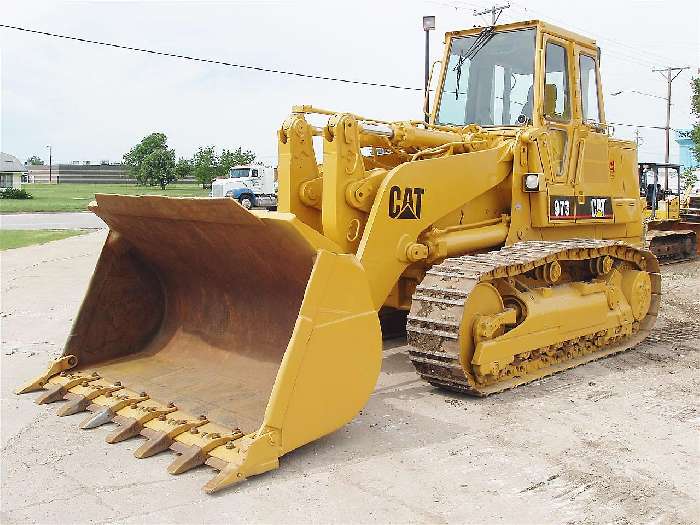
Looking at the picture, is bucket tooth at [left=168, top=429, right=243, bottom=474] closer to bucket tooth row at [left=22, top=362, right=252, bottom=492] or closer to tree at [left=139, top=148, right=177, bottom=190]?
bucket tooth row at [left=22, top=362, right=252, bottom=492]

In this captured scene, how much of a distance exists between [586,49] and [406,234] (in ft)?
11.1

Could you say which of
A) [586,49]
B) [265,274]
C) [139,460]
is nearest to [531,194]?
[586,49]

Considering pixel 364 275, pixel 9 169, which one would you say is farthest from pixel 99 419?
pixel 9 169

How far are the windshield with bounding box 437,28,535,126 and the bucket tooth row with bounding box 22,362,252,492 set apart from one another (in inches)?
172

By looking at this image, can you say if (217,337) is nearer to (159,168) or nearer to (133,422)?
(133,422)

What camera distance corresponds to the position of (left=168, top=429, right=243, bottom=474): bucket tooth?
4172 millimetres

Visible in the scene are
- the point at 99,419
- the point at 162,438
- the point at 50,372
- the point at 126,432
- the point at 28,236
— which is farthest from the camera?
the point at 28,236

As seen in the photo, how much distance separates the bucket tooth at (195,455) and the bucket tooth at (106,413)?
895mm

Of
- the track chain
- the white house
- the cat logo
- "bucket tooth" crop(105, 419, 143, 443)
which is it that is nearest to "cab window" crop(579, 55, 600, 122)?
the track chain

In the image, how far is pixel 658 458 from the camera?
446 centimetres

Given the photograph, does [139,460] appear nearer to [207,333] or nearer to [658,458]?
[207,333]

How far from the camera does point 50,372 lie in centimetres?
570

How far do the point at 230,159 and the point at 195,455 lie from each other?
72361 millimetres

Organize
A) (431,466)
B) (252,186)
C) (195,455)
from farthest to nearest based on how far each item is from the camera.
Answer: (252,186), (431,466), (195,455)
